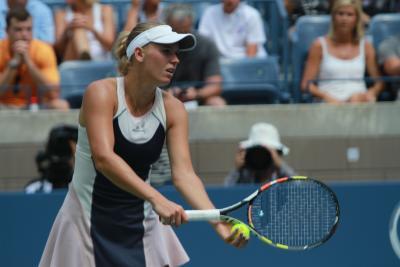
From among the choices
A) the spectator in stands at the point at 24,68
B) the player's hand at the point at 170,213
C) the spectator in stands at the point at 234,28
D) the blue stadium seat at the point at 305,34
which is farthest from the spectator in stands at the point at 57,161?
the player's hand at the point at 170,213

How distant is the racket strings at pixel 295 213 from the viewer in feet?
14.8

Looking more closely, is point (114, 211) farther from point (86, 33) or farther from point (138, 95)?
point (86, 33)

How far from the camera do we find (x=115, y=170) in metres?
4.14

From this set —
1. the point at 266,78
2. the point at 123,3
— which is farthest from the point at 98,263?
the point at 123,3

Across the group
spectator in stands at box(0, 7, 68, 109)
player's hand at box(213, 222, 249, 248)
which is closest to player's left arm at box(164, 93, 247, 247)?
player's hand at box(213, 222, 249, 248)

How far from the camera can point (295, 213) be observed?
476cm

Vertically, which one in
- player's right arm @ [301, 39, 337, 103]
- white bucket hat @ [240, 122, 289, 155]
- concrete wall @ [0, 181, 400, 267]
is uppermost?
player's right arm @ [301, 39, 337, 103]

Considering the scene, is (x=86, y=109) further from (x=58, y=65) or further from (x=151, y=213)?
(x=58, y=65)

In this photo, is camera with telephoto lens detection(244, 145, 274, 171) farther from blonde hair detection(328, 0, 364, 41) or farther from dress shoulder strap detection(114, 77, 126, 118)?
dress shoulder strap detection(114, 77, 126, 118)

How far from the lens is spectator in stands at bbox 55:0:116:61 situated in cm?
826

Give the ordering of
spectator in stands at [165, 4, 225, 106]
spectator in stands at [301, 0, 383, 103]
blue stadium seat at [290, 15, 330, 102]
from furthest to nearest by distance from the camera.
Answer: blue stadium seat at [290, 15, 330, 102] → spectator in stands at [301, 0, 383, 103] → spectator in stands at [165, 4, 225, 106]

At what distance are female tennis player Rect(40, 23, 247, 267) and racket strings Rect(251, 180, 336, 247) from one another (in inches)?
11.3

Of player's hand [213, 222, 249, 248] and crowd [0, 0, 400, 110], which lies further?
crowd [0, 0, 400, 110]

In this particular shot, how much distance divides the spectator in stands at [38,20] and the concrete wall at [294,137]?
2.81 feet
